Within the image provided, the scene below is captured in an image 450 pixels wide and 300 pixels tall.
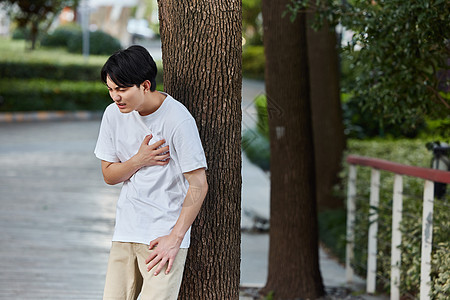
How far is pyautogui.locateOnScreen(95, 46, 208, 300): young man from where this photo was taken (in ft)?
8.77

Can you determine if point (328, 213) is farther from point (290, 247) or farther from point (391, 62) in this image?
point (391, 62)

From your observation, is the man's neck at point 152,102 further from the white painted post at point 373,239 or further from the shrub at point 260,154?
the shrub at point 260,154

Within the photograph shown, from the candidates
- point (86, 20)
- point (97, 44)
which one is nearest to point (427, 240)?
point (86, 20)

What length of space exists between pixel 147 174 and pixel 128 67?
0.42m

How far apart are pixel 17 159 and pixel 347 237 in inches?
320

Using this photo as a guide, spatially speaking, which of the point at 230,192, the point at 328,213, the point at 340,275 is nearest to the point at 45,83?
the point at 328,213

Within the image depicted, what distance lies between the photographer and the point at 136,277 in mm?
2852

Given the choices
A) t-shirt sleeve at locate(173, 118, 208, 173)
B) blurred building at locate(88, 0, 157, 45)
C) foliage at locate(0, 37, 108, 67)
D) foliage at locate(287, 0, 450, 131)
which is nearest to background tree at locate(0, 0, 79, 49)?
foliage at locate(0, 37, 108, 67)

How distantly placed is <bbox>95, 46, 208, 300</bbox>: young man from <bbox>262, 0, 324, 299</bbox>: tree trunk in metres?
3.07

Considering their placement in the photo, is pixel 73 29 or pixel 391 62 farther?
pixel 73 29

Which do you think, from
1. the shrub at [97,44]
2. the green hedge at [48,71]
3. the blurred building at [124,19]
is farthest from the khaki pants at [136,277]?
the blurred building at [124,19]

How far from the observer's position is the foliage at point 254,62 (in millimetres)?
27505

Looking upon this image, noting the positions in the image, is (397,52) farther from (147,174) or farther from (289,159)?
(147,174)

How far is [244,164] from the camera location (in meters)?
14.3
